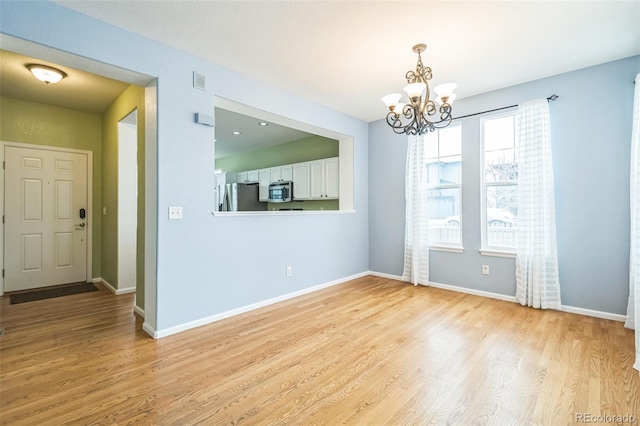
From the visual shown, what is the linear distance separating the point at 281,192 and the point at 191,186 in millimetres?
3384

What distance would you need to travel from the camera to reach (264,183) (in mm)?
6922

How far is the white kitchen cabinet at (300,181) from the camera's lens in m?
5.88

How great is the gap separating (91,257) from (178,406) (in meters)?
4.21

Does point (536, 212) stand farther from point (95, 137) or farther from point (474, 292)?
point (95, 137)

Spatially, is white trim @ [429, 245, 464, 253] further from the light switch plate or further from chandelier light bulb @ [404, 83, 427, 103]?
the light switch plate

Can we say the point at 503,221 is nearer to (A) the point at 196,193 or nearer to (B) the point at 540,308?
(B) the point at 540,308

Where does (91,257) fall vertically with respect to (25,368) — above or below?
above

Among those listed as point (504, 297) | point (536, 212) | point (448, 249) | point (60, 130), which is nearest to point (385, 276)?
point (448, 249)

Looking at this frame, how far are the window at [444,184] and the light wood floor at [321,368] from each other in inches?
49.4

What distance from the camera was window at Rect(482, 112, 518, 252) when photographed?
383 centimetres

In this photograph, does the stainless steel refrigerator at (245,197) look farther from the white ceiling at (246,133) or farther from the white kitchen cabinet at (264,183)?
the white ceiling at (246,133)

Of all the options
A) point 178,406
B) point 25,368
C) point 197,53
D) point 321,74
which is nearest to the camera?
point 178,406

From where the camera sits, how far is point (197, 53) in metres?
2.94

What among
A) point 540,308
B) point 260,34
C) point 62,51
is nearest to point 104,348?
point 62,51
